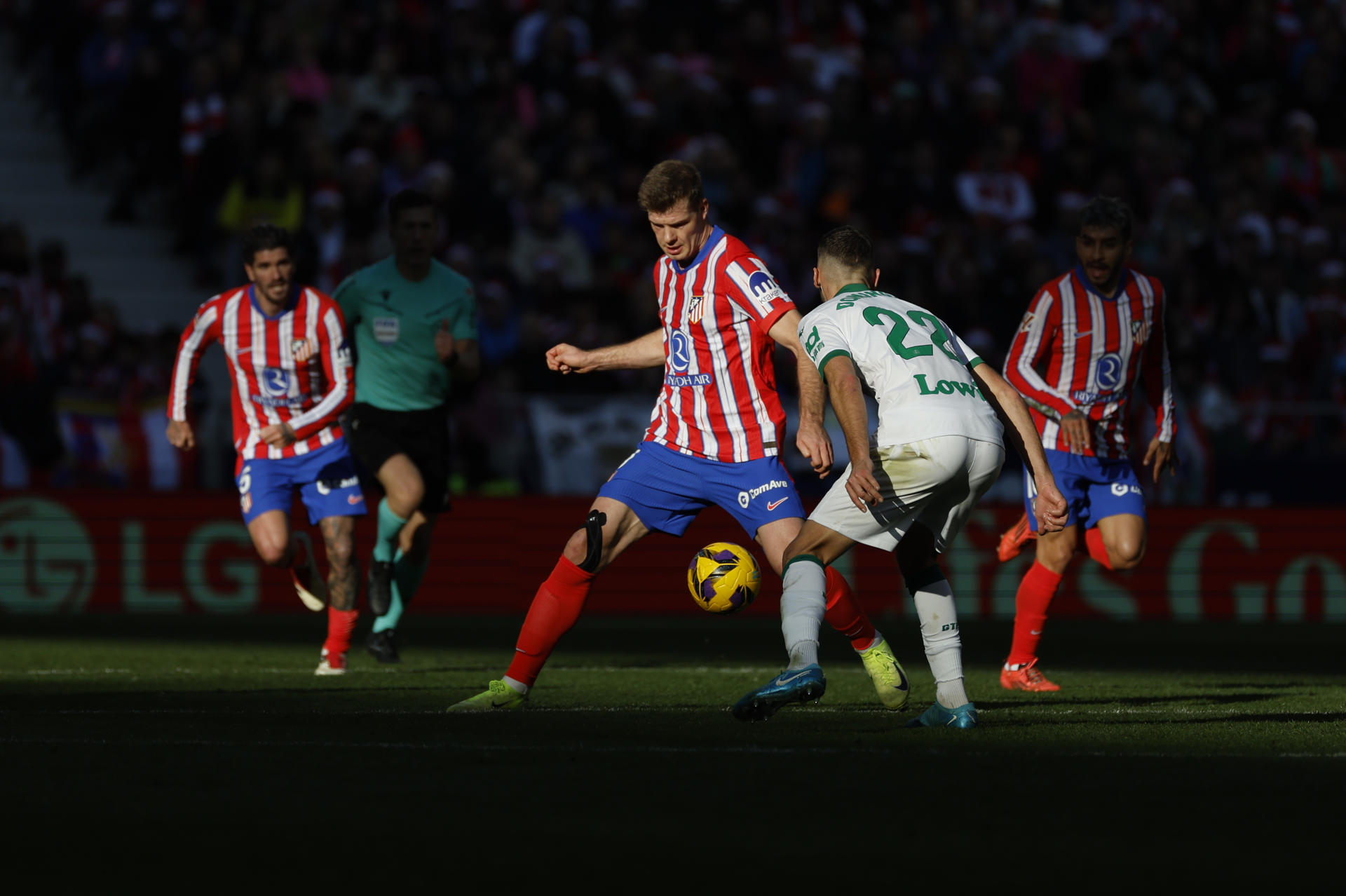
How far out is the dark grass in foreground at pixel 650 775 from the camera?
441 centimetres

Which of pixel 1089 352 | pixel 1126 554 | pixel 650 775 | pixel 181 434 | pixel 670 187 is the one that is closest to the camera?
pixel 650 775

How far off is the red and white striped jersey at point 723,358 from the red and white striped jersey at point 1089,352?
216 cm

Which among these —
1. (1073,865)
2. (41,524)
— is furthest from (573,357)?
(41,524)

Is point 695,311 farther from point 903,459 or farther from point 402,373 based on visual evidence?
point 402,373

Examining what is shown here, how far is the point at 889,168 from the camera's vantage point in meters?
19.0

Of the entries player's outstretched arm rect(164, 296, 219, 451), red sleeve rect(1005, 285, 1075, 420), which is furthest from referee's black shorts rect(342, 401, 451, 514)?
red sleeve rect(1005, 285, 1075, 420)

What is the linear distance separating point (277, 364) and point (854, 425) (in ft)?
13.8

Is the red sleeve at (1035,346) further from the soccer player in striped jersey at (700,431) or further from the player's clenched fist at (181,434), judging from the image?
the player's clenched fist at (181,434)

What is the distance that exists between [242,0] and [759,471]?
13.2 meters

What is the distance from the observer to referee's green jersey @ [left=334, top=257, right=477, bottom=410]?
10.1m

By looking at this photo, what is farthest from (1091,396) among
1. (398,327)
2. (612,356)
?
(398,327)

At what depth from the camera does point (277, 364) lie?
31.0 ft

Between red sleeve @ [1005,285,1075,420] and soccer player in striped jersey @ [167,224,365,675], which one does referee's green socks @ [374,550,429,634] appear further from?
red sleeve @ [1005,285,1075,420]

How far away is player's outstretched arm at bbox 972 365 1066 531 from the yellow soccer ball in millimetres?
1121
